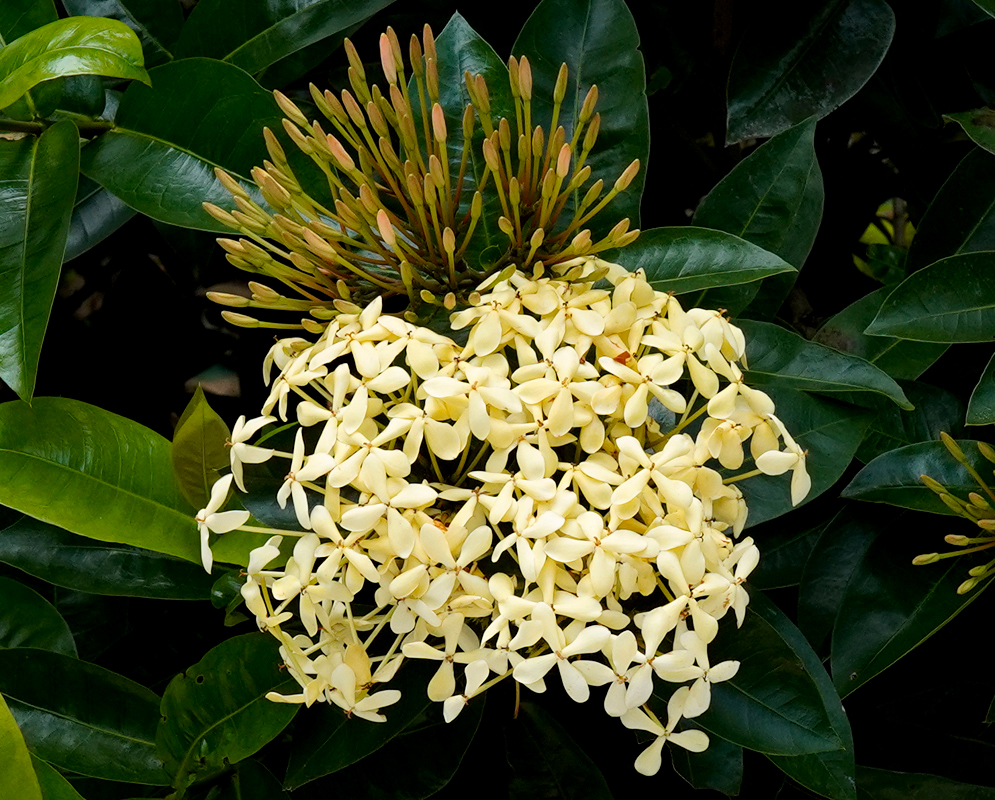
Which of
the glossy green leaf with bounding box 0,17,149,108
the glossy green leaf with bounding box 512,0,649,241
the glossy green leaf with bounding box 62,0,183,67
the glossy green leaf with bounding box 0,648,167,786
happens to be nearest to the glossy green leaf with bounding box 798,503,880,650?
the glossy green leaf with bounding box 512,0,649,241

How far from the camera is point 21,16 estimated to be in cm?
95

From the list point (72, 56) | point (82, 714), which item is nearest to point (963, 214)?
point (72, 56)

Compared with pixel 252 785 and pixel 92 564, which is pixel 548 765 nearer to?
pixel 252 785

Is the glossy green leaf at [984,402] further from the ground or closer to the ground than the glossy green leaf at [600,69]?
closer to the ground

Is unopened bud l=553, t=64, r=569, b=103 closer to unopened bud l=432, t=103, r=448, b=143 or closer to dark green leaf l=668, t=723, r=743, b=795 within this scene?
unopened bud l=432, t=103, r=448, b=143

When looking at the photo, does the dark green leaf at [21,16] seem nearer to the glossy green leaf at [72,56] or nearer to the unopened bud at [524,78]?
the glossy green leaf at [72,56]

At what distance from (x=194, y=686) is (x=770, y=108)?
77 cm

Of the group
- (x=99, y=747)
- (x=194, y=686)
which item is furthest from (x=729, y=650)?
(x=99, y=747)

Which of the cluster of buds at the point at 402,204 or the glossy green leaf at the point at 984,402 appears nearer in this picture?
the cluster of buds at the point at 402,204

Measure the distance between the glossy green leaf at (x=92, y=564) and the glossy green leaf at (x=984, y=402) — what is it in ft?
2.31

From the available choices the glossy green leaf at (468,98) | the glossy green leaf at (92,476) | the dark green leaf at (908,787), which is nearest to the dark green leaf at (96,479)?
the glossy green leaf at (92,476)

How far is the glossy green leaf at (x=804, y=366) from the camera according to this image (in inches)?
31.5

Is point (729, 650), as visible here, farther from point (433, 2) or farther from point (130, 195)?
point (433, 2)

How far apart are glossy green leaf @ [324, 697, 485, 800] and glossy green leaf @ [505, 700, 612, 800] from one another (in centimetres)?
7
